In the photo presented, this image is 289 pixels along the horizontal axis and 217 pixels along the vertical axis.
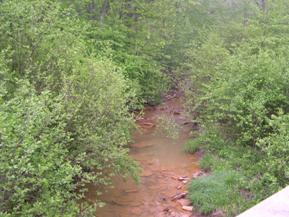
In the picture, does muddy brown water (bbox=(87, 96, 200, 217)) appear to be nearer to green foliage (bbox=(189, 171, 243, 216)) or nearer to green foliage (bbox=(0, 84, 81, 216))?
green foliage (bbox=(189, 171, 243, 216))

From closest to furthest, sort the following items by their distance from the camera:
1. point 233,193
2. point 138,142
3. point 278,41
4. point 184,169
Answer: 1. point 233,193
2. point 184,169
3. point 138,142
4. point 278,41

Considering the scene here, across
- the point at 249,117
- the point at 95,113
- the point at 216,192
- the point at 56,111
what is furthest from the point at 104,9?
the point at 56,111

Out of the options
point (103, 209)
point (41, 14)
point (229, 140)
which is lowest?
point (103, 209)

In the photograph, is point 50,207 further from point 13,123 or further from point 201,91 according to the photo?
point 201,91

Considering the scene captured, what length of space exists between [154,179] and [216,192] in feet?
5.97

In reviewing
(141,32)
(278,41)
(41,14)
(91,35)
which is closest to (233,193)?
(41,14)

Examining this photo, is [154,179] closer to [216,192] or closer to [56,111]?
[216,192]

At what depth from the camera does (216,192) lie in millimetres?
8359

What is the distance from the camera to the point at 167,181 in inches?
381

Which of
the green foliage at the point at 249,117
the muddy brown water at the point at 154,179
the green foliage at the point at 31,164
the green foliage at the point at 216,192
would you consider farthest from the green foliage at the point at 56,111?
the green foliage at the point at 249,117

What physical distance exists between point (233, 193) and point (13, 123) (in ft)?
14.5

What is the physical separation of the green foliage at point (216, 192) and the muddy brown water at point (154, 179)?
0.33 meters

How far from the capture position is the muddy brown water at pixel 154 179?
8.22 m

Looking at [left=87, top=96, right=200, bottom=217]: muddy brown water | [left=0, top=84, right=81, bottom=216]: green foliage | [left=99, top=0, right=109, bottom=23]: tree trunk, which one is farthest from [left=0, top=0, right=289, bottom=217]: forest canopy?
[left=99, top=0, right=109, bottom=23]: tree trunk
